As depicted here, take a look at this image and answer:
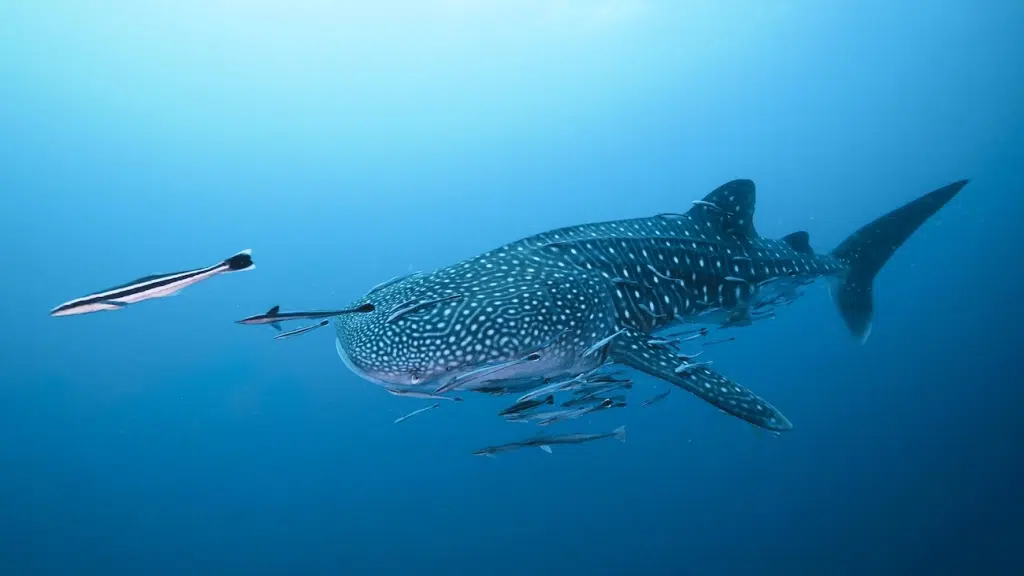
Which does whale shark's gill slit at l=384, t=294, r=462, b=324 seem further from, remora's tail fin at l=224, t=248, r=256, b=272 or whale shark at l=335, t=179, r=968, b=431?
remora's tail fin at l=224, t=248, r=256, b=272

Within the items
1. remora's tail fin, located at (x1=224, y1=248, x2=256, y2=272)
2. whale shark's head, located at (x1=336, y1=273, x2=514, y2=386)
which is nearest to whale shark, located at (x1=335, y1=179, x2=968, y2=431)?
whale shark's head, located at (x1=336, y1=273, x2=514, y2=386)

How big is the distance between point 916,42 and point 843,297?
127 feet

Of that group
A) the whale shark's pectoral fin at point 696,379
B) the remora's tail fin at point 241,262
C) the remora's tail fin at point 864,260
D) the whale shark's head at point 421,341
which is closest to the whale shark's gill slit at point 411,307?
the whale shark's head at point 421,341

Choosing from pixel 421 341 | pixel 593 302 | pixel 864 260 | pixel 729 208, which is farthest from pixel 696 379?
pixel 864 260

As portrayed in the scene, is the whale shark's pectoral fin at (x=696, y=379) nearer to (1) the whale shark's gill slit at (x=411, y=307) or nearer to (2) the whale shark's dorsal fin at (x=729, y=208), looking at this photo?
(1) the whale shark's gill slit at (x=411, y=307)

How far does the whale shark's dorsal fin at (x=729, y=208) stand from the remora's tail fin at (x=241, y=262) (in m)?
5.23

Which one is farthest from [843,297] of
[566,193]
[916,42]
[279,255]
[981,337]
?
[916,42]

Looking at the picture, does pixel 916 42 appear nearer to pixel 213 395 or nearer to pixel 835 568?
pixel 835 568

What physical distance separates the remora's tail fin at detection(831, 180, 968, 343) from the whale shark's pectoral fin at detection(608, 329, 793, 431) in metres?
3.96

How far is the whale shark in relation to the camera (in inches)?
141

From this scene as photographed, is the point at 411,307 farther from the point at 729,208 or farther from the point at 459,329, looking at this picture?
the point at 729,208

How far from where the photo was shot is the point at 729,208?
19.6 feet

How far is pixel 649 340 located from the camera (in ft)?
14.5

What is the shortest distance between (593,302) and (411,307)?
1.64 meters
